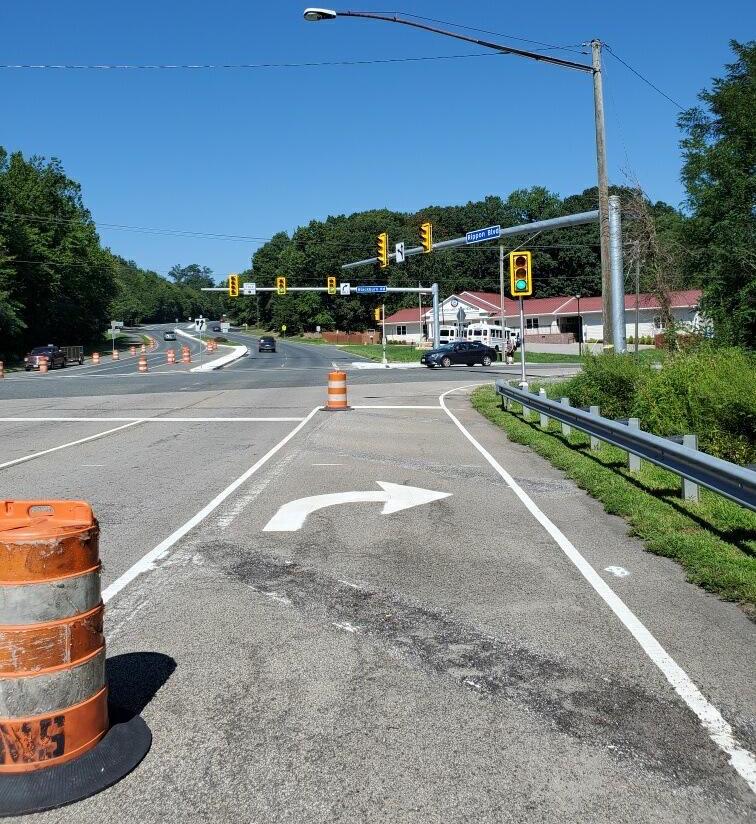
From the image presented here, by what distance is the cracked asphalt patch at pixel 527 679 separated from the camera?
3.67 m

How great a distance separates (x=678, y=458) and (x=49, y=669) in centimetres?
667

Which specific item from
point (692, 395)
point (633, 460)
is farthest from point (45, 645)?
point (692, 395)

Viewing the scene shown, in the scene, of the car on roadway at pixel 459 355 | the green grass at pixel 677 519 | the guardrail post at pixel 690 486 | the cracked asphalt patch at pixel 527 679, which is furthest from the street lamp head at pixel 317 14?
the car on roadway at pixel 459 355

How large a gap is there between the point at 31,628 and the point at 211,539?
14.0 ft

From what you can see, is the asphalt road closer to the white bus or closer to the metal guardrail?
the metal guardrail

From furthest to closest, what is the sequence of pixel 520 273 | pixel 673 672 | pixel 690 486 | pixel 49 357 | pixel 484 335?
pixel 484 335
pixel 49 357
pixel 520 273
pixel 690 486
pixel 673 672

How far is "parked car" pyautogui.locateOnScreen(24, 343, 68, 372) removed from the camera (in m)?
60.0

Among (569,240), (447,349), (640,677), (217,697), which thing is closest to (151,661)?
(217,697)

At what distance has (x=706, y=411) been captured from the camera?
437 inches

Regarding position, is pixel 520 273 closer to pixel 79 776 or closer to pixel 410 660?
pixel 410 660

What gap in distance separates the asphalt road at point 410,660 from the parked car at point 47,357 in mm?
53509

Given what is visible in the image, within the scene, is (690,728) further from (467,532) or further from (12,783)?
(467,532)

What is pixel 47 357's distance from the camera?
61.1 meters

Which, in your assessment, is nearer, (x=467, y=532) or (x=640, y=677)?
(x=640, y=677)
